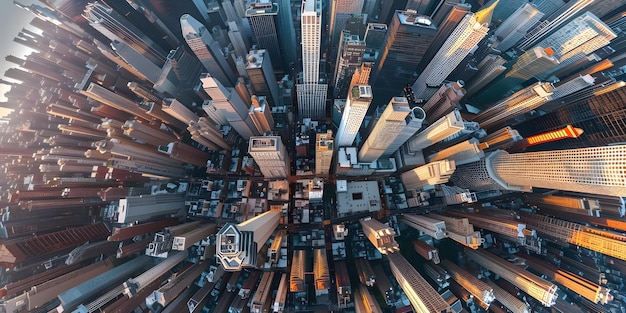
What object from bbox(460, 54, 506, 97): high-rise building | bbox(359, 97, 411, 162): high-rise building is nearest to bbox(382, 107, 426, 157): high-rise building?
bbox(359, 97, 411, 162): high-rise building

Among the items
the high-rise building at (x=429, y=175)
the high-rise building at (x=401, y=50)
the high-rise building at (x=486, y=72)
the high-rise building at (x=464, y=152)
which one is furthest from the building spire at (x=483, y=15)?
the high-rise building at (x=429, y=175)

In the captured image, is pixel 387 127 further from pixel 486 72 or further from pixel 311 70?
pixel 486 72

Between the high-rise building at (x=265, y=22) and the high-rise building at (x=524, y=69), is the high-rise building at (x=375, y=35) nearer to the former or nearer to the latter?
the high-rise building at (x=265, y=22)

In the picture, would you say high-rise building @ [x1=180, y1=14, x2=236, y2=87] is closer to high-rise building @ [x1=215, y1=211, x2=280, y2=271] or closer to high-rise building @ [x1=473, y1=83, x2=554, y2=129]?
high-rise building @ [x1=215, y1=211, x2=280, y2=271]

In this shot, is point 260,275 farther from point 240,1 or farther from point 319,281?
point 240,1

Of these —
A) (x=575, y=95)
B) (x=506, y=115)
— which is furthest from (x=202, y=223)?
(x=575, y=95)
